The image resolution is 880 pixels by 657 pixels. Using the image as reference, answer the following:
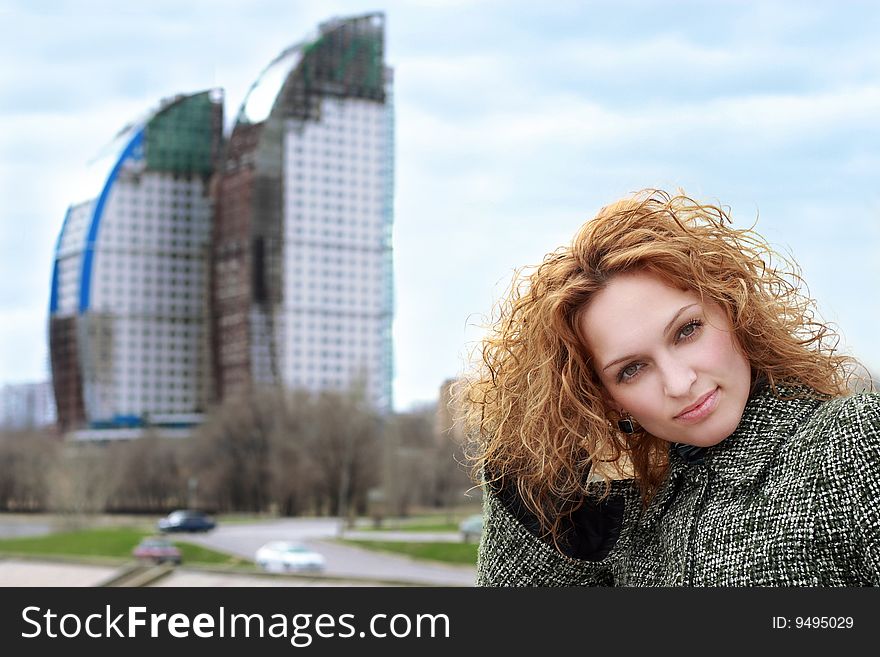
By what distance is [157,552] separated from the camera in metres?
15.4

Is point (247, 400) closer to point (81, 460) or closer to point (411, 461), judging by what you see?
point (81, 460)

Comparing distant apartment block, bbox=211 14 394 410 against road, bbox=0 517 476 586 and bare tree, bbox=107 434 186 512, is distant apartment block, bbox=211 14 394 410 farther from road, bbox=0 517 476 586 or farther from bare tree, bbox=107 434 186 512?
road, bbox=0 517 476 586

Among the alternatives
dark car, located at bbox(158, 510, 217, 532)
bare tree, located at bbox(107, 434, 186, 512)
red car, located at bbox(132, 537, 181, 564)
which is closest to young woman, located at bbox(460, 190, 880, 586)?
red car, located at bbox(132, 537, 181, 564)

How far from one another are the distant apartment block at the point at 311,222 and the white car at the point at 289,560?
21.4 meters

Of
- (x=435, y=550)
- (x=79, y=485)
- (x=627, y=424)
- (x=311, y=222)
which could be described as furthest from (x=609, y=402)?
(x=311, y=222)

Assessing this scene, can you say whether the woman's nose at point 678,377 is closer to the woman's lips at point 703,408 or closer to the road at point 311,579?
the woman's lips at point 703,408

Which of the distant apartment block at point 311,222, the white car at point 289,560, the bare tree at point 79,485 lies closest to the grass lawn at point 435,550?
the white car at point 289,560

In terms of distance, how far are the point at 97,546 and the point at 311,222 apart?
22526 millimetres

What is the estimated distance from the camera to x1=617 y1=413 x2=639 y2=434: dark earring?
1.08m

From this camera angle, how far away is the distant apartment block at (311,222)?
37.6 m

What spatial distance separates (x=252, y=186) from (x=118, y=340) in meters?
7.15

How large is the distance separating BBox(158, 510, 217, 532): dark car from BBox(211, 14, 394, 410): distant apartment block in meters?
13.5

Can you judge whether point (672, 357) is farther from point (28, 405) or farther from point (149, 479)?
point (28, 405)

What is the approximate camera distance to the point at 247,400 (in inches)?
1062
